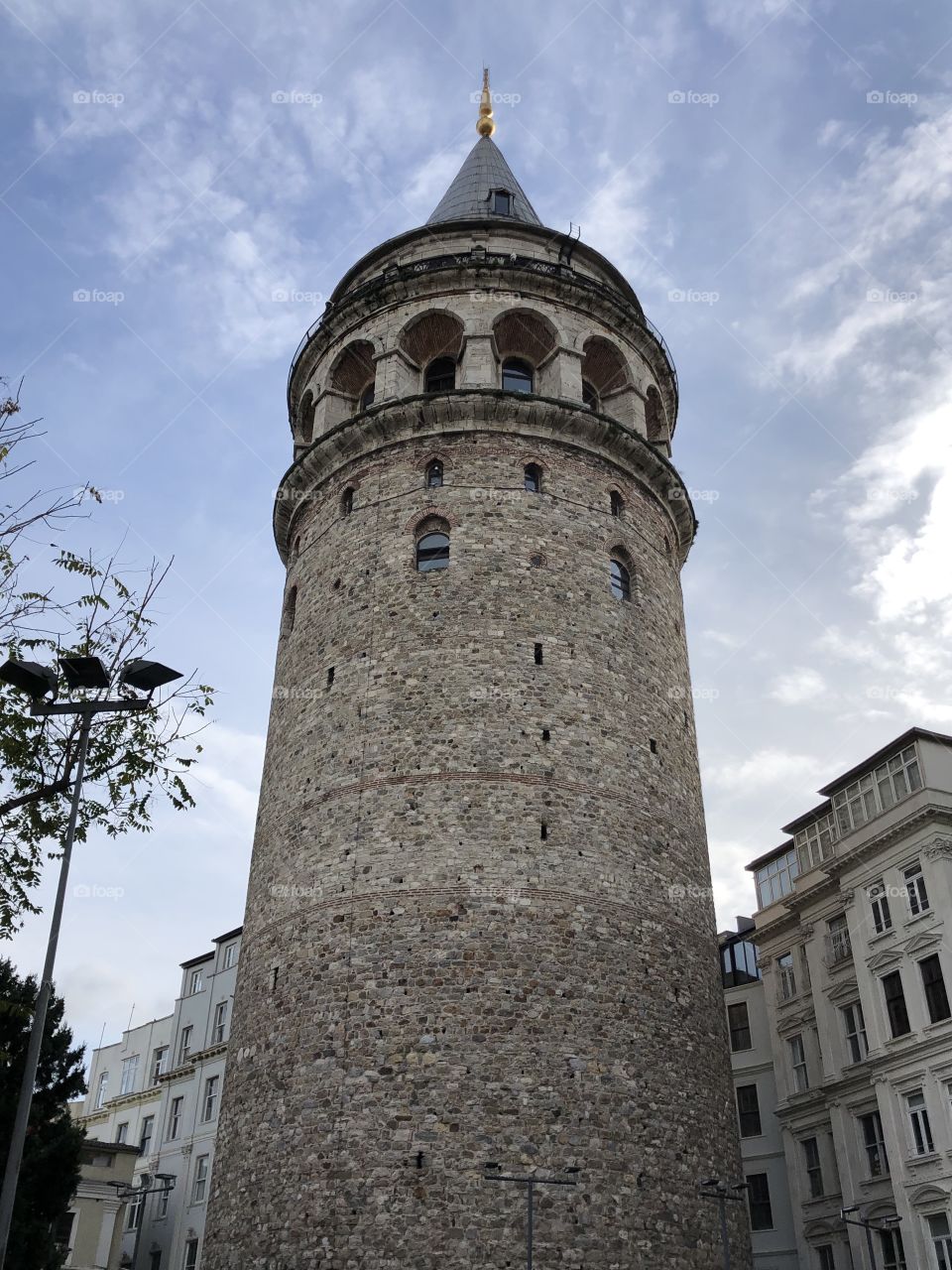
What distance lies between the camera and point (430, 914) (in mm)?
19406

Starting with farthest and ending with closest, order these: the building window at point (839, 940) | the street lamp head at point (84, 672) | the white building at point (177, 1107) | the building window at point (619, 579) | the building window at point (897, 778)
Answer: the white building at point (177, 1107) → the building window at point (839, 940) → the building window at point (897, 778) → the building window at point (619, 579) → the street lamp head at point (84, 672)

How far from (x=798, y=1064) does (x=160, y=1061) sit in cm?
2260

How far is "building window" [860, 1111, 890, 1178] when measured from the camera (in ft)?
88.6

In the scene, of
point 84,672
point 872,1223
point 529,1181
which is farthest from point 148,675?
point 872,1223

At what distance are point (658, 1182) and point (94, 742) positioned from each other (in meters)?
11.1

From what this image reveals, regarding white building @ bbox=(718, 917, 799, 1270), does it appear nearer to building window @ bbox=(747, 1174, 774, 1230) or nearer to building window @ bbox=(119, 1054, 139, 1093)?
building window @ bbox=(747, 1174, 774, 1230)

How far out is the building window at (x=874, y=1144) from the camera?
27.0 metres

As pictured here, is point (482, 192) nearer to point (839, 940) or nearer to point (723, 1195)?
point (839, 940)

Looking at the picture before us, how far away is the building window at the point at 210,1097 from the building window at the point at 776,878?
17.7 m

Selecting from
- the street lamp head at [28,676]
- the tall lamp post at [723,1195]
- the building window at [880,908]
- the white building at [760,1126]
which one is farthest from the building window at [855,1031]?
the street lamp head at [28,676]

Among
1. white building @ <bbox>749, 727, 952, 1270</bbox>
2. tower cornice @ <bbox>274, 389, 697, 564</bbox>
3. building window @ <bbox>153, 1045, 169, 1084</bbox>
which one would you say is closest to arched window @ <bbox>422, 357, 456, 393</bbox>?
tower cornice @ <bbox>274, 389, 697, 564</bbox>

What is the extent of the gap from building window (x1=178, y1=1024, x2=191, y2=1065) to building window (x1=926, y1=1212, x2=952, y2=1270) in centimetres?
2408

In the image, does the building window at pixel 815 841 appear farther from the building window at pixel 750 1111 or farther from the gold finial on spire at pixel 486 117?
the gold finial on spire at pixel 486 117

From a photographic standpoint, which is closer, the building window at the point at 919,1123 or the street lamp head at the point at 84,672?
the street lamp head at the point at 84,672
